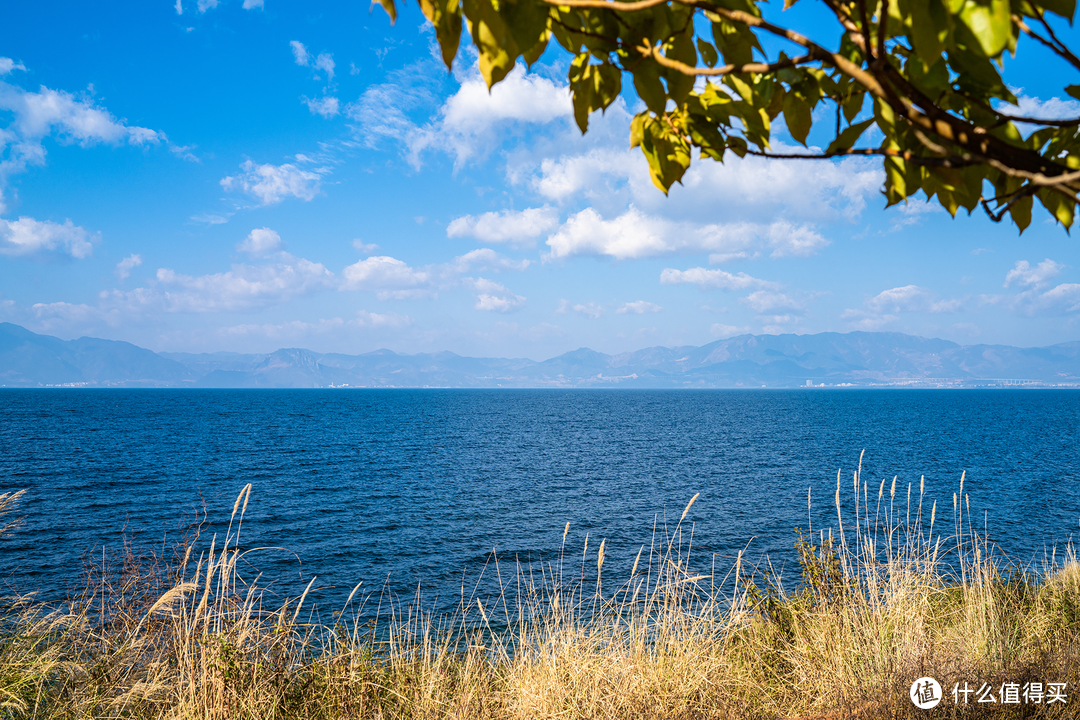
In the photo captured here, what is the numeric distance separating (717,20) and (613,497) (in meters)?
33.8

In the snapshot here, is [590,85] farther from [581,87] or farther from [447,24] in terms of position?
[447,24]

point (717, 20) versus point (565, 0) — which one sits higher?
point (717, 20)

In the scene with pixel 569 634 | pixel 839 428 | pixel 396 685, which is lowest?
pixel 839 428

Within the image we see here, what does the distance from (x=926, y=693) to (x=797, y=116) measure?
4169 millimetres

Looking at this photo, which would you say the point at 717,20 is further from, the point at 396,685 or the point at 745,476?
A: the point at 745,476

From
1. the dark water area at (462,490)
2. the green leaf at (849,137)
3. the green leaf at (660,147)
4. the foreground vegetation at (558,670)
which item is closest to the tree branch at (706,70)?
the green leaf at (849,137)

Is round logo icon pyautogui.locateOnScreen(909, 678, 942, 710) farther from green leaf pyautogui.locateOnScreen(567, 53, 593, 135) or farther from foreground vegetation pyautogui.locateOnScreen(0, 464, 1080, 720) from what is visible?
green leaf pyautogui.locateOnScreen(567, 53, 593, 135)

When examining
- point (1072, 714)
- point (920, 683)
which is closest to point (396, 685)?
point (920, 683)

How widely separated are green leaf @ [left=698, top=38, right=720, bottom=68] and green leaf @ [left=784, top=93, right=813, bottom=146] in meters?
0.20

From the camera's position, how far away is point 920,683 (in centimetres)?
387

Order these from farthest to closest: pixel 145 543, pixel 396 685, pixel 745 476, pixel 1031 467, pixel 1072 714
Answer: pixel 1031 467 < pixel 745 476 < pixel 145 543 < pixel 396 685 < pixel 1072 714

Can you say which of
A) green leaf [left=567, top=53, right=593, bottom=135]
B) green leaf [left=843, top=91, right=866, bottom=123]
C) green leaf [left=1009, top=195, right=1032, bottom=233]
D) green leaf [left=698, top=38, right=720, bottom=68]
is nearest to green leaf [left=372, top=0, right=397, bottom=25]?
green leaf [left=567, top=53, right=593, bottom=135]

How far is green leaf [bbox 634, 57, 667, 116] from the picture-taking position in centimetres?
116

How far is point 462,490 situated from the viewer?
35844mm
